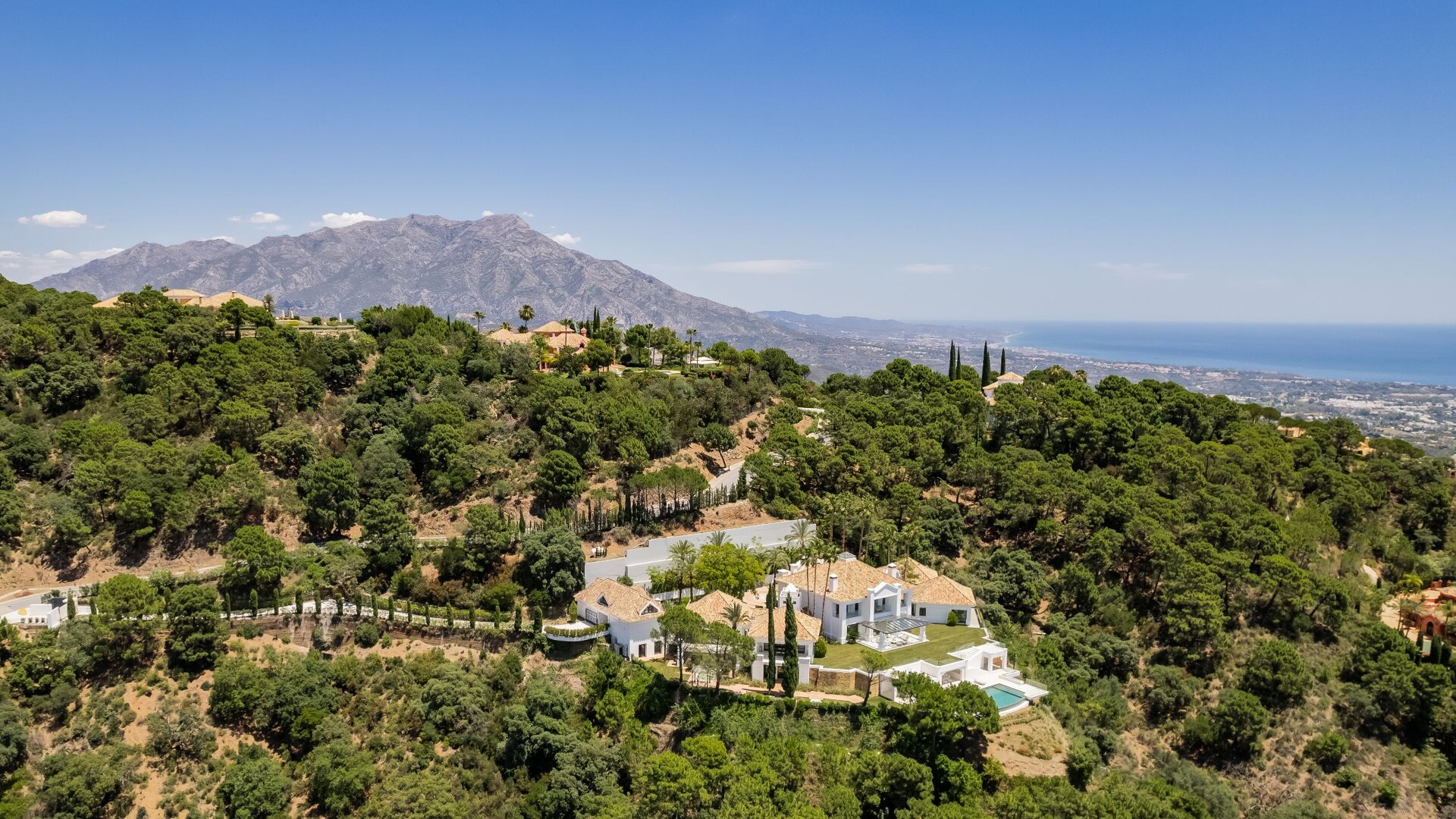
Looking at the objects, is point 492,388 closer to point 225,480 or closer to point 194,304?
point 225,480

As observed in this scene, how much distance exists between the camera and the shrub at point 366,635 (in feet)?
124

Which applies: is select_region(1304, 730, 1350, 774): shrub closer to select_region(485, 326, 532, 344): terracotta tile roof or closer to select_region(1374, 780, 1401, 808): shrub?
select_region(1374, 780, 1401, 808): shrub

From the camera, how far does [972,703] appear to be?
100 feet

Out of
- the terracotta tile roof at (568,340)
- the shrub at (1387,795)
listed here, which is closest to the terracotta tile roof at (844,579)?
the shrub at (1387,795)

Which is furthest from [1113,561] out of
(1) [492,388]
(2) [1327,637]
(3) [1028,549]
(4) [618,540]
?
(1) [492,388]

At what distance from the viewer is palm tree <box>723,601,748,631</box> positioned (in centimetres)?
3531

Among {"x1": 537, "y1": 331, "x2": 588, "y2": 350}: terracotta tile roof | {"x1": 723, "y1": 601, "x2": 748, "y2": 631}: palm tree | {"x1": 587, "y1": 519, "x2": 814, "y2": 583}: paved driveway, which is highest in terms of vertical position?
{"x1": 537, "y1": 331, "x2": 588, "y2": 350}: terracotta tile roof

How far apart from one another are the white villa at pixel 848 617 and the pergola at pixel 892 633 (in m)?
0.04

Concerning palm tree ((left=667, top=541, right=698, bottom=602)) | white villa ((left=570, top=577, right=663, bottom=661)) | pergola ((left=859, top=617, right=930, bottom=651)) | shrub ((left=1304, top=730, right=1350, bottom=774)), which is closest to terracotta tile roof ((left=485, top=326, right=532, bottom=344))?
palm tree ((left=667, top=541, right=698, bottom=602))

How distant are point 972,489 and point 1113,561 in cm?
1114

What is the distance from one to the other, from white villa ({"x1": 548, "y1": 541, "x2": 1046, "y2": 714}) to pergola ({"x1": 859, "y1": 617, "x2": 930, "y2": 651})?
0.04 metres

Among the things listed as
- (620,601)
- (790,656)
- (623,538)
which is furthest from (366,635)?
(790,656)

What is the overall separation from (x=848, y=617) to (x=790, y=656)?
5.89 m

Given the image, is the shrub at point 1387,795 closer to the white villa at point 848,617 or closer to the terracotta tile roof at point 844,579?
the white villa at point 848,617
